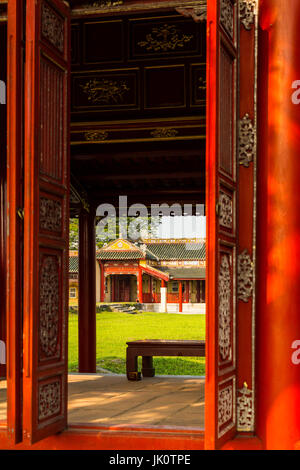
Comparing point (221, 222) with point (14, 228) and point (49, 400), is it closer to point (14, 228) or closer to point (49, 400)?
point (14, 228)

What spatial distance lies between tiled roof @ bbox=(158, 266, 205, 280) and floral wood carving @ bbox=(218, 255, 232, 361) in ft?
78.9

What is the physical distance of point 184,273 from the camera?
91.7 feet

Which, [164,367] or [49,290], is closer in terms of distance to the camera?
[49,290]

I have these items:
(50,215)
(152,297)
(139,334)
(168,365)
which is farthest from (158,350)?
(152,297)

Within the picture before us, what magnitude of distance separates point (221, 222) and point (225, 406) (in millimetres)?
920

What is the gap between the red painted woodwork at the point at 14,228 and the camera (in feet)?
10.5

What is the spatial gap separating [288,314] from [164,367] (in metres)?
10.8


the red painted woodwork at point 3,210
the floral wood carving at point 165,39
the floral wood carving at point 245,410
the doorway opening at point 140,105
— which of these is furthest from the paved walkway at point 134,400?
the floral wood carving at point 165,39

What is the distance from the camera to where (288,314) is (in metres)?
3.41

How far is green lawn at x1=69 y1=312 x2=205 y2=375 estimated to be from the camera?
1448cm

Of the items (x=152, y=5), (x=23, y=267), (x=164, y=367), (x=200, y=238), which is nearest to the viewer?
(x=23, y=267)

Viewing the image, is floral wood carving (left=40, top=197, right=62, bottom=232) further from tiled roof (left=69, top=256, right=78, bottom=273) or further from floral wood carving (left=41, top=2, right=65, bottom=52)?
tiled roof (left=69, top=256, right=78, bottom=273)

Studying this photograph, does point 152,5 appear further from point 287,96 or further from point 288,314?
point 288,314

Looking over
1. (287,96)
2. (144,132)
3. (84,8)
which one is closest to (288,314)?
(287,96)
